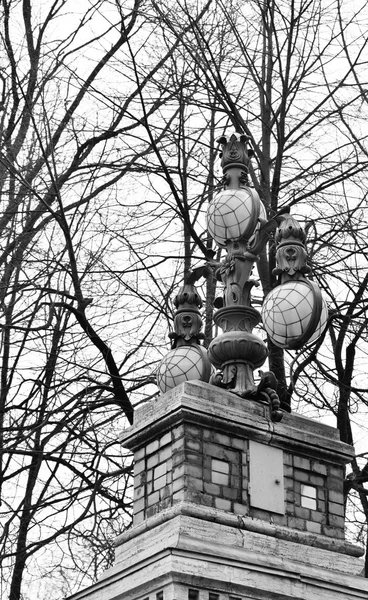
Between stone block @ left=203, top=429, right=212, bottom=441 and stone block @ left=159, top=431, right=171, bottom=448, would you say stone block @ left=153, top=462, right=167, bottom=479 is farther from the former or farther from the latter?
stone block @ left=203, top=429, right=212, bottom=441

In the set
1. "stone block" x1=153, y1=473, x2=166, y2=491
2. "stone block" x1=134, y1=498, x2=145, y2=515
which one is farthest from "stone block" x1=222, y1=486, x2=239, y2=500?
"stone block" x1=134, y1=498, x2=145, y2=515

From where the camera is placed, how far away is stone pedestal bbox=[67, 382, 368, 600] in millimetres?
5902

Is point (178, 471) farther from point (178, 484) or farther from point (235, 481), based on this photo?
point (235, 481)

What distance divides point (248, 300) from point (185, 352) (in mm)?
539

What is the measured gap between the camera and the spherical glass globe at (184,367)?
7.34m

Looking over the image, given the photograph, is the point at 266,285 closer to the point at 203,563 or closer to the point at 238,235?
the point at 238,235

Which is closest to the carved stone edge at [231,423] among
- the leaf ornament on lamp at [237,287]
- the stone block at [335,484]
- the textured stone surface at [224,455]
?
the textured stone surface at [224,455]

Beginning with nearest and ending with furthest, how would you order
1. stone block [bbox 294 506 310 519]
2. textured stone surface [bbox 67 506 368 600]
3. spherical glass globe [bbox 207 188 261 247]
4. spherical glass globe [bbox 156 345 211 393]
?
textured stone surface [bbox 67 506 368 600] < stone block [bbox 294 506 310 519] < spherical glass globe [bbox 207 188 261 247] < spherical glass globe [bbox 156 345 211 393]

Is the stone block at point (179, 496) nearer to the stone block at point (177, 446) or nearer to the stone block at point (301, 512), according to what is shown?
the stone block at point (177, 446)

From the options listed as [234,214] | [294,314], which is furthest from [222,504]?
Answer: [234,214]

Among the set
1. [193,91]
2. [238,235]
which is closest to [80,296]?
[193,91]

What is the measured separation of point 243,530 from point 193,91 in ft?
21.6

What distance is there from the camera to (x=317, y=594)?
20.4 ft

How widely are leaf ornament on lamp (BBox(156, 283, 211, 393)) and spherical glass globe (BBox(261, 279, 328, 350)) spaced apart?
2.46 ft
